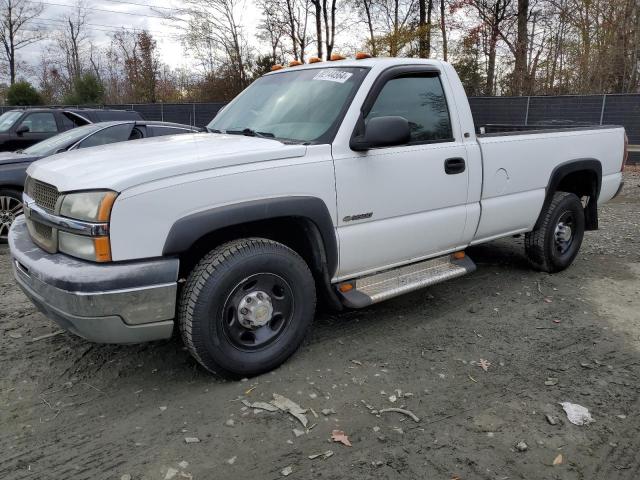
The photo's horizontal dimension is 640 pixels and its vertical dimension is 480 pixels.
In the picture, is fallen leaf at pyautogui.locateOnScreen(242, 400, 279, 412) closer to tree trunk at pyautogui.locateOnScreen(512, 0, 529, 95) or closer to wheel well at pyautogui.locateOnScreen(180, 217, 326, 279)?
wheel well at pyautogui.locateOnScreen(180, 217, 326, 279)

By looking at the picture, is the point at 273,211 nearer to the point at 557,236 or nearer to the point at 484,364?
the point at 484,364

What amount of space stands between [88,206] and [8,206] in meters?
4.71

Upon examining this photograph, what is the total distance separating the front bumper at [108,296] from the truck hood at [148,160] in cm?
42

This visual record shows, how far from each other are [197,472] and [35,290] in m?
1.39

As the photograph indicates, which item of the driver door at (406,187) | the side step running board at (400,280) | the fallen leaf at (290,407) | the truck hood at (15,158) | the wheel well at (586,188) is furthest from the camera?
the truck hood at (15,158)

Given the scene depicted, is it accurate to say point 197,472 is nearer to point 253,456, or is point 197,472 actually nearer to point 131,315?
point 253,456

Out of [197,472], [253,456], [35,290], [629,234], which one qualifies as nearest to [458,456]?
[253,456]

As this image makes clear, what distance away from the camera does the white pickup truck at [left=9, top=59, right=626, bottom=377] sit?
8.93 ft

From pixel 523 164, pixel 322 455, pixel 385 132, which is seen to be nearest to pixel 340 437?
pixel 322 455

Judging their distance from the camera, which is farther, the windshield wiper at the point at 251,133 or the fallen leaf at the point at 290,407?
the windshield wiper at the point at 251,133

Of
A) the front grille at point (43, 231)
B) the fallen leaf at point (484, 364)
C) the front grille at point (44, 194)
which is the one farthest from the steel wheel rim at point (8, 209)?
the fallen leaf at point (484, 364)

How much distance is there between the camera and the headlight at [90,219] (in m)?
2.63

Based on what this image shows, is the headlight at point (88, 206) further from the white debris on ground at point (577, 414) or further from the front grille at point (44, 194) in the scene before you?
the white debris on ground at point (577, 414)

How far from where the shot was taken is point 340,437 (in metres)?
2.73
